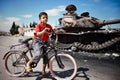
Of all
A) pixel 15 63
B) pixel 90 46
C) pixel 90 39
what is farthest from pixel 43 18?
pixel 90 39

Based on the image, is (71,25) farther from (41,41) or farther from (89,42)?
(41,41)

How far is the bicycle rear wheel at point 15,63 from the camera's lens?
13.9ft

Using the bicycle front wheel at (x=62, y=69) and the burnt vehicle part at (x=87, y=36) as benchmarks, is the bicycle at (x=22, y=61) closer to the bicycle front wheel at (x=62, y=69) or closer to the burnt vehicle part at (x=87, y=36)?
the bicycle front wheel at (x=62, y=69)

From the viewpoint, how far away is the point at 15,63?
4.33 meters

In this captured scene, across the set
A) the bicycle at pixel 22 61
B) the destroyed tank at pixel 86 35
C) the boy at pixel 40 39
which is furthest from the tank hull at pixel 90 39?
the boy at pixel 40 39

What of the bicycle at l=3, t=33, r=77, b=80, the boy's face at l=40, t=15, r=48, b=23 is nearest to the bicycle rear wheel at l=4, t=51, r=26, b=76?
the bicycle at l=3, t=33, r=77, b=80

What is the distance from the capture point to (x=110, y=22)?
32.6 ft

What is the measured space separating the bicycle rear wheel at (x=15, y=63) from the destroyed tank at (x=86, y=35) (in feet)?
18.4

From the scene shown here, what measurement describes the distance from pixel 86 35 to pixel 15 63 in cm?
626

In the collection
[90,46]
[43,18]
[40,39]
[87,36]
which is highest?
[43,18]

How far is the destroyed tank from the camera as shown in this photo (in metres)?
9.31

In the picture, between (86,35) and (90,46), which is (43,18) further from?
(86,35)

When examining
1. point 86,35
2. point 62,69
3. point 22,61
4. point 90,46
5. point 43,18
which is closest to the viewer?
point 43,18

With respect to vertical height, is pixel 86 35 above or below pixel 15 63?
above
